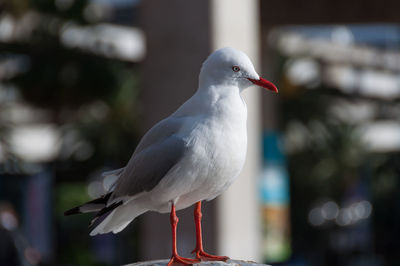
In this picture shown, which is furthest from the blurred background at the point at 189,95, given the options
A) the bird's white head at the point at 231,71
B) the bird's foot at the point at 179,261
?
the bird's white head at the point at 231,71

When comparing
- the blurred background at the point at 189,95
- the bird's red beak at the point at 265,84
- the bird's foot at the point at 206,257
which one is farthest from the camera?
the blurred background at the point at 189,95

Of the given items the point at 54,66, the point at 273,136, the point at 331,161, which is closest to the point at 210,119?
the point at 273,136

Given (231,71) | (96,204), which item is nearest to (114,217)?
(96,204)

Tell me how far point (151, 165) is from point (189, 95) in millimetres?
6705

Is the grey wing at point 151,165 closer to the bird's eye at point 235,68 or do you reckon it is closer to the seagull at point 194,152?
the seagull at point 194,152

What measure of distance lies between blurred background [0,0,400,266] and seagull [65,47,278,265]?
35 cm

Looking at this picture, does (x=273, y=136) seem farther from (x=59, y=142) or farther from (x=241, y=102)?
(x=59, y=142)

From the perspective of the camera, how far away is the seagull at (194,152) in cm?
304

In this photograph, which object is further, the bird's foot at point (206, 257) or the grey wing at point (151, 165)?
the bird's foot at point (206, 257)

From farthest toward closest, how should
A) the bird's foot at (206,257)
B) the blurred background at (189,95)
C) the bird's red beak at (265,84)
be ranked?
the blurred background at (189,95), the bird's foot at (206,257), the bird's red beak at (265,84)

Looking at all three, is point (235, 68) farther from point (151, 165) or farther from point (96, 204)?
point (96, 204)

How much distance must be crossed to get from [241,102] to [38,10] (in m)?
19.9

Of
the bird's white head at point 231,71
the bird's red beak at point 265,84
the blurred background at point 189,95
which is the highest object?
the bird's white head at point 231,71

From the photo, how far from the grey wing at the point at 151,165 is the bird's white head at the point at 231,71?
0.33 meters
